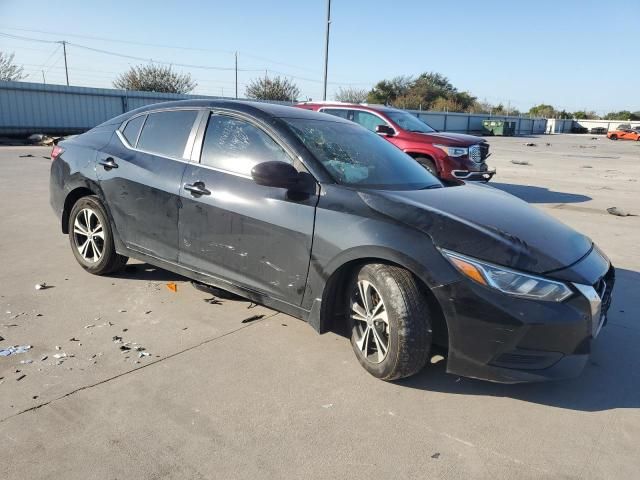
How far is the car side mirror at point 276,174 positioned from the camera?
337cm

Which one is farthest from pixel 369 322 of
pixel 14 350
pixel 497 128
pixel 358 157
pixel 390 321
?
pixel 497 128

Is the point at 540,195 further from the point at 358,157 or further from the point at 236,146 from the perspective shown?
the point at 236,146

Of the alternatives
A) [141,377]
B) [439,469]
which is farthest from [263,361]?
[439,469]

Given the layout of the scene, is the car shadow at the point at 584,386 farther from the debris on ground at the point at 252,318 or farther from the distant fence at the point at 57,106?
the distant fence at the point at 57,106

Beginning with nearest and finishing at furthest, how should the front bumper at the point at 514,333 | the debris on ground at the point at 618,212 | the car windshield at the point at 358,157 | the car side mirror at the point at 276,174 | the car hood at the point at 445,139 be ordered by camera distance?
the front bumper at the point at 514,333, the car side mirror at the point at 276,174, the car windshield at the point at 358,157, the debris on ground at the point at 618,212, the car hood at the point at 445,139

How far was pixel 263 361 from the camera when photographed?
3465mm

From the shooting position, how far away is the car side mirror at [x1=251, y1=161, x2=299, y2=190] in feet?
11.0

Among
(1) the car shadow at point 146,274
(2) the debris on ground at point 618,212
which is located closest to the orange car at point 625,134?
(2) the debris on ground at point 618,212

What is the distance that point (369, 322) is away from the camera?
10.7 feet

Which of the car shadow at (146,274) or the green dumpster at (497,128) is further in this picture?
the green dumpster at (497,128)

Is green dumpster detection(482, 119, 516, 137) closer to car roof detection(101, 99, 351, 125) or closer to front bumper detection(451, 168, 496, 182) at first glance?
front bumper detection(451, 168, 496, 182)

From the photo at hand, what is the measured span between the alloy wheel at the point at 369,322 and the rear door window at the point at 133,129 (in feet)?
8.43

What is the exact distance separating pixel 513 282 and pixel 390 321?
71 centimetres

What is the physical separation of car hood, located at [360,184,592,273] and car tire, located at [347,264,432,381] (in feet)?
1.08
